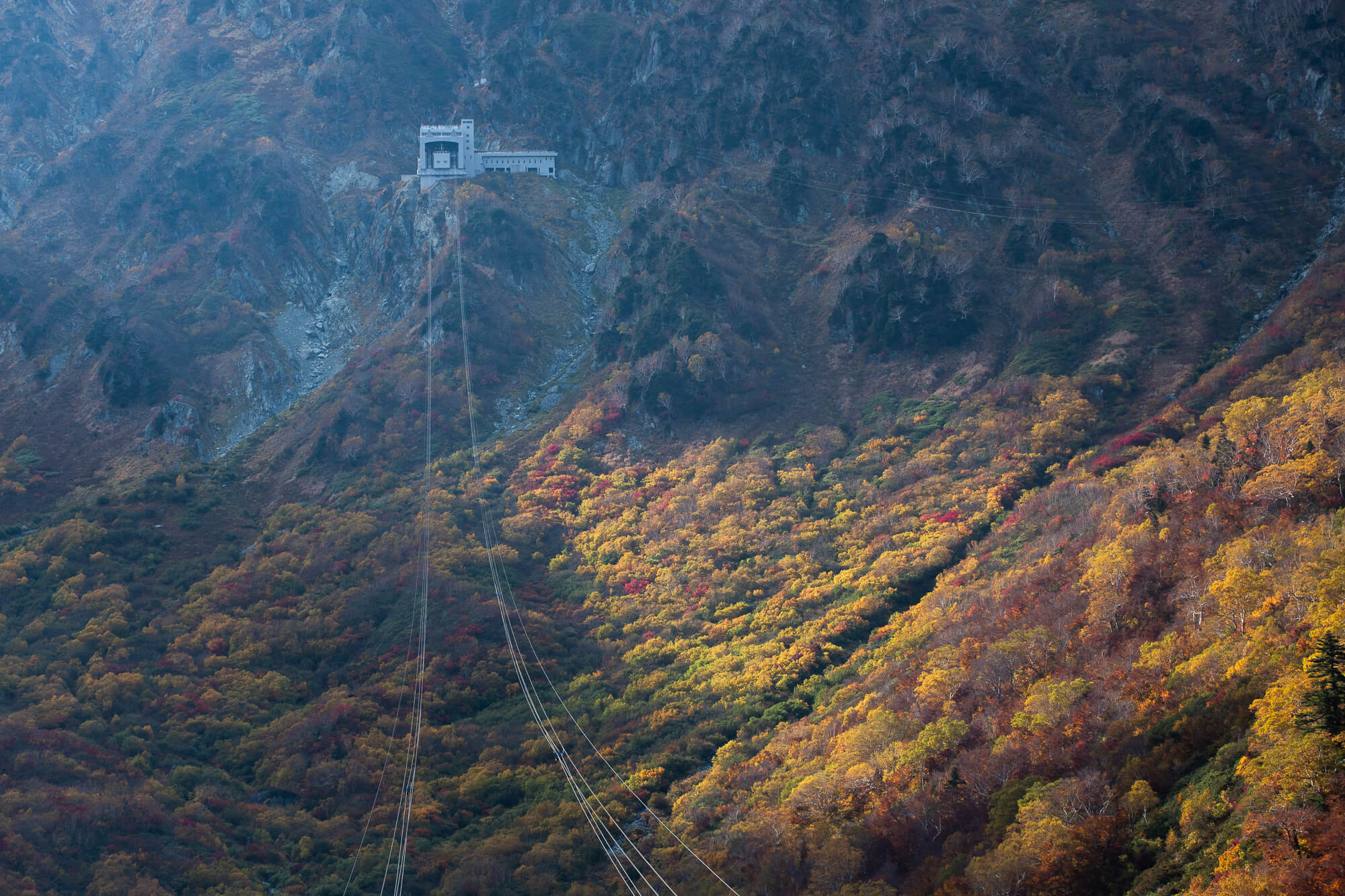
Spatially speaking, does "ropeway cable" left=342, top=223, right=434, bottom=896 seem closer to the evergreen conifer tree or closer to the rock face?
the rock face

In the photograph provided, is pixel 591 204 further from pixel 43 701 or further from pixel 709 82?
pixel 43 701

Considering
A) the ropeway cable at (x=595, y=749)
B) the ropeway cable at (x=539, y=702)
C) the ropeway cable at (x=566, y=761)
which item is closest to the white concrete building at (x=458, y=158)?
the ropeway cable at (x=539, y=702)

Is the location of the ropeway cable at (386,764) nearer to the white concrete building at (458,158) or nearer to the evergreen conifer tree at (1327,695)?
the evergreen conifer tree at (1327,695)

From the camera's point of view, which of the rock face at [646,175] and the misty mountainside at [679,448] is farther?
the rock face at [646,175]

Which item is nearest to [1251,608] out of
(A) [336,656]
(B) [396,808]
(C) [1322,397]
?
(C) [1322,397]

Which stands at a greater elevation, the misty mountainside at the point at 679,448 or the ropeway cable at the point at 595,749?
the misty mountainside at the point at 679,448
